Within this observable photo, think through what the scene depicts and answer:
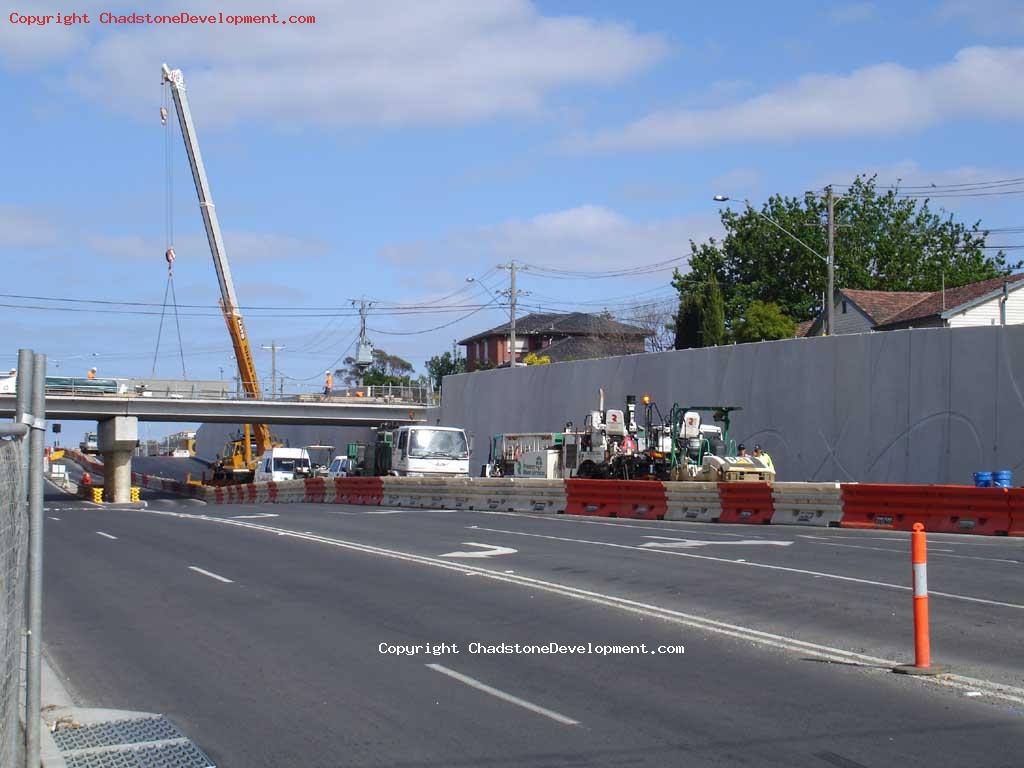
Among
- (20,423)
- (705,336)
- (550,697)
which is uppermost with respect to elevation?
(705,336)

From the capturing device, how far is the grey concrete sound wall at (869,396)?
31.9m

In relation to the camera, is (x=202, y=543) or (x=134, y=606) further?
(x=202, y=543)

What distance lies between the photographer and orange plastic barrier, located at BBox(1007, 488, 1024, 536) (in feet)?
71.4

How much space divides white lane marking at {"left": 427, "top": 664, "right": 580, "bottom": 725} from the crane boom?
211 ft

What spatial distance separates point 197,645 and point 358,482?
3013 cm

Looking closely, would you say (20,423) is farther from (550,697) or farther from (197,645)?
(197,645)

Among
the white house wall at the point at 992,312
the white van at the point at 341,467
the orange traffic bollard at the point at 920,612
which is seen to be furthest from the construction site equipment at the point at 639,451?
the white house wall at the point at 992,312

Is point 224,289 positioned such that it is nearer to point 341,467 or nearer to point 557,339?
point 341,467

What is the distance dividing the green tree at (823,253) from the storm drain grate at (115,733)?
76392mm

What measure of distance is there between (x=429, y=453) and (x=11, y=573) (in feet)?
117

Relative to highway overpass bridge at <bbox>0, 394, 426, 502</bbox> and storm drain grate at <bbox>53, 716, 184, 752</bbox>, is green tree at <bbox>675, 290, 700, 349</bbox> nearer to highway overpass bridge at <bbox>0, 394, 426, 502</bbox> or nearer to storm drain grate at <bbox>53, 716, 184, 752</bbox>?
highway overpass bridge at <bbox>0, 394, 426, 502</bbox>

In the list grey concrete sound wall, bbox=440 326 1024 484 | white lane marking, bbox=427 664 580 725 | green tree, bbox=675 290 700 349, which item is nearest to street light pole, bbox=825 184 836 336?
grey concrete sound wall, bbox=440 326 1024 484

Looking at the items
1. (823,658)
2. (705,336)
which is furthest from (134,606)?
(705,336)

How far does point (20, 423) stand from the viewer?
5879 mm
